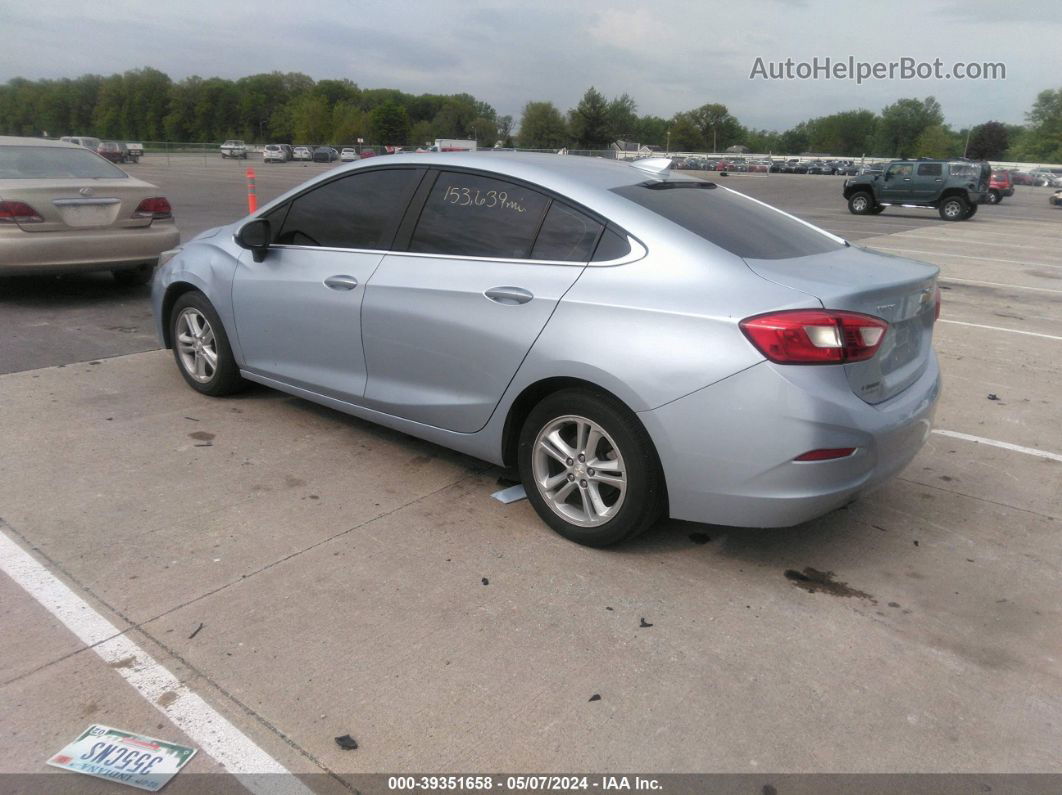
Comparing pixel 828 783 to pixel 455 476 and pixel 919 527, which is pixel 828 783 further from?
pixel 455 476

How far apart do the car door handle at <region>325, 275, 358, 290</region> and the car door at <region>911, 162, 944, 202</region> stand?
25.2m

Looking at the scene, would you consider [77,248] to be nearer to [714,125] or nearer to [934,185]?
[934,185]

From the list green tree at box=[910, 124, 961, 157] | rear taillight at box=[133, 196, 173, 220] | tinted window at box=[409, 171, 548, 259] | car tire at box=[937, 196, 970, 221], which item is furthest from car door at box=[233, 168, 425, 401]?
green tree at box=[910, 124, 961, 157]

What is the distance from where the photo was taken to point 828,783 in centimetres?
237

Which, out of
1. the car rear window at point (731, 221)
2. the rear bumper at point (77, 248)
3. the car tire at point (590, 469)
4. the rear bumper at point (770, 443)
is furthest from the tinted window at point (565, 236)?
the rear bumper at point (77, 248)

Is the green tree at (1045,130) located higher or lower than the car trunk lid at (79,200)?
higher

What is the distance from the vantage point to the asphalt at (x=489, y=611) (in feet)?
8.23

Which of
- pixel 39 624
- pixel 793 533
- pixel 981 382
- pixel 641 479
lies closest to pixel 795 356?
pixel 641 479

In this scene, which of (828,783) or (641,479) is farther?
(641,479)

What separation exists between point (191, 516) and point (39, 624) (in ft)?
2.97

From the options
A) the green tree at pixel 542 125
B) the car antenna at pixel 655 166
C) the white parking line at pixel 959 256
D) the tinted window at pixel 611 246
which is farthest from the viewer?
the green tree at pixel 542 125

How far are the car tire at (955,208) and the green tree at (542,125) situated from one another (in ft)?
229

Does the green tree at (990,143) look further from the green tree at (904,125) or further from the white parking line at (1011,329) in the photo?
the white parking line at (1011,329)

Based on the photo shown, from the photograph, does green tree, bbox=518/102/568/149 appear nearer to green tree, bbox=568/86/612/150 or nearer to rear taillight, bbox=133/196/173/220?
green tree, bbox=568/86/612/150
